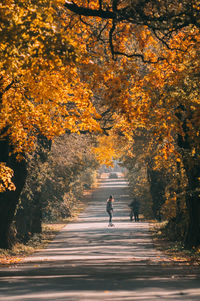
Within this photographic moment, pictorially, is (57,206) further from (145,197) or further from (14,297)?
(14,297)

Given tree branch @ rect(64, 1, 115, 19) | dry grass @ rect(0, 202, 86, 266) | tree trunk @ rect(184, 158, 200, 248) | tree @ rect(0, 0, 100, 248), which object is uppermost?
tree branch @ rect(64, 1, 115, 19)

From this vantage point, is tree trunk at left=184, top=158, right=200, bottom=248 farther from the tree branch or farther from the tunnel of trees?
the tree branch

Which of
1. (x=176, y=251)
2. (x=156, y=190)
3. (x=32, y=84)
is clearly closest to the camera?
(x=32, y=84)

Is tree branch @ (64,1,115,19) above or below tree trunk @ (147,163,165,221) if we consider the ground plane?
above

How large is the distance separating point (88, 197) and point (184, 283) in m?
69.5

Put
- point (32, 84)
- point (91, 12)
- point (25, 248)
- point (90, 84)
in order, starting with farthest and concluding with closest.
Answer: point (25, 248), point (32, 84), point (90, 84), point (91, 12)

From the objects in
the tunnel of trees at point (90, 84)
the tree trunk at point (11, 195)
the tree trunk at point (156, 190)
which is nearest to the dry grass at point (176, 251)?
the tunnel of trees at point (90, 84)

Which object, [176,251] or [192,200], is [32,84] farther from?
[176,251]

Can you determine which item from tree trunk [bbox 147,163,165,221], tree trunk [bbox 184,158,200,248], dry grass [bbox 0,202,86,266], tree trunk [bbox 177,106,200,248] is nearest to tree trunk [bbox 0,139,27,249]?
dry grass [bbox 0,202,86,266]

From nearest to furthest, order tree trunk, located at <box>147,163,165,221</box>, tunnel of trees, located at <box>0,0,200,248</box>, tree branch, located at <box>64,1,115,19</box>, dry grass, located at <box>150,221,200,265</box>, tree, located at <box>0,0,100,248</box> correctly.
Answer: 1. tree, located at <box>0,0,100,248</box>
2. tunnel of trees, located at <box>0,0,200,248</box>
3. tree branch, located at <box>64,1,115,19</box>
4. dry grass, located at <box>150,221,200,265</box>
5. tree trunk, located at <box>147,163,165,221</box>

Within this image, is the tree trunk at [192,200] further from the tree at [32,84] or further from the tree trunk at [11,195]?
the tree trunk at [11,195]

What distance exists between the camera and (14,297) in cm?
907

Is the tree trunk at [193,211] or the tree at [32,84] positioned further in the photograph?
the tree trunk at [193,211]

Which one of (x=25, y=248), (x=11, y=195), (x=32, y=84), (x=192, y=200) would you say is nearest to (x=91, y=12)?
(x=32, y=84)
